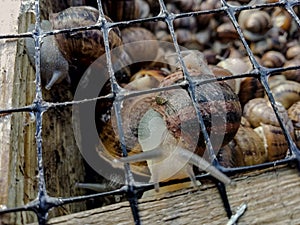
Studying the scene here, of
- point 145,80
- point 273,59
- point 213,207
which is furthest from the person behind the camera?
point 273,59

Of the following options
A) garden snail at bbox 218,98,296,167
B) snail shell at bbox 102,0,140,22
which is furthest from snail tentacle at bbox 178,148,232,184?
snail shell at bbox 102,0,140,22

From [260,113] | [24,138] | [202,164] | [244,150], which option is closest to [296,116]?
[260,113]

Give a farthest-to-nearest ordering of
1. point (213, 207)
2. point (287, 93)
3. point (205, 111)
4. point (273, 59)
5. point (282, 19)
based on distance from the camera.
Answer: point (282, 19), point (273, 59), point (287, 93), point (205, 111), point (213, 207)

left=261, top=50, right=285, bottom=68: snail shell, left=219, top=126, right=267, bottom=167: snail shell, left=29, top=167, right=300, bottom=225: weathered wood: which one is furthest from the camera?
left=261, top=50, right=285, bottom=68: snail shell

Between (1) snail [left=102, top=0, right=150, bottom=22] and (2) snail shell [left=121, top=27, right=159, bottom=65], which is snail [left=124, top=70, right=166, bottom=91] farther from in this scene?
(1) snail [left=102, top=0, right=150, bottom=22]

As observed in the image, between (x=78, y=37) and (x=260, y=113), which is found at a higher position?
(x=78, y=37)

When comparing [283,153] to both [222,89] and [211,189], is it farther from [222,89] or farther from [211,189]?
[211,189]

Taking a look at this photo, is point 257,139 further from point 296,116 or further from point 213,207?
point 213,207
